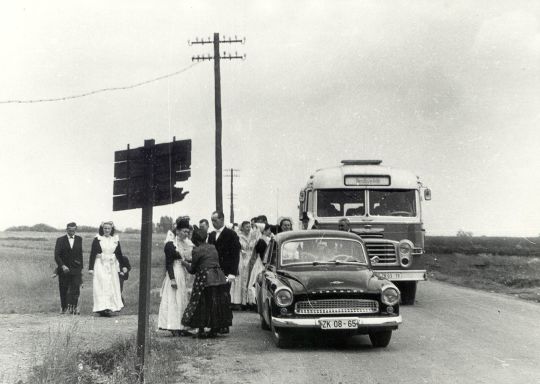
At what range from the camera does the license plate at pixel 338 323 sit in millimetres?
9820

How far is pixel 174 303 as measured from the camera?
11641mm

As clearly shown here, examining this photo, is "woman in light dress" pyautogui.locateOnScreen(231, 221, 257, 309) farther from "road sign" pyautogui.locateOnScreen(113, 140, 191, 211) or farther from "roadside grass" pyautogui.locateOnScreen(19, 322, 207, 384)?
"road sign" pyautogui.locateOnScreen(113, 140, 191, 211)

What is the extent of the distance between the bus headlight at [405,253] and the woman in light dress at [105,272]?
5.94 metres

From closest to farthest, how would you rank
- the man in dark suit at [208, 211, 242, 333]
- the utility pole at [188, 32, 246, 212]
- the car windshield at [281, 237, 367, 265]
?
the car windshield at [281, 237, 367, 265] → the man in dark suit at [208, 211, 242, 333] → the utility pole at [188, 32, 246, 212]

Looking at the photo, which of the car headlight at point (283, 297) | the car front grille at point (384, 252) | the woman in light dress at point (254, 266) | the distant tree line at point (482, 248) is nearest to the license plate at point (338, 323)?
the car headlight at point (283, 297)

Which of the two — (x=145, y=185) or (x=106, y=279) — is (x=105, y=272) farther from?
(x=145, y=185)

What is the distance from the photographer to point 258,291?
41.9 ft

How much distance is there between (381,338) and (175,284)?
3351mm

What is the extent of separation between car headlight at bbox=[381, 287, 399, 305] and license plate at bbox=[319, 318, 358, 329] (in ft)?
1.84

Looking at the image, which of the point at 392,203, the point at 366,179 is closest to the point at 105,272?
the point at 366,179

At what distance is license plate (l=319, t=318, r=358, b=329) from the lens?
982 cm

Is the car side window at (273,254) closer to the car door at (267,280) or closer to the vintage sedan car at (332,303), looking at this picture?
the car door at (267,280)

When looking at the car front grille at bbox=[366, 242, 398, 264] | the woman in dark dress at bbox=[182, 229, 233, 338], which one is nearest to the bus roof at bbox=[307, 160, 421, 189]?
the car front grille at bbox=[366, 242, 398, 264]

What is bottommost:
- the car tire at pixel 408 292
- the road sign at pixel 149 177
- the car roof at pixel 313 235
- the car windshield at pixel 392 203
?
the car tire at pixel 408 292
